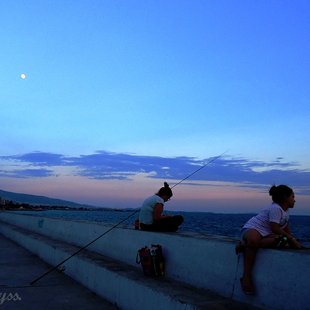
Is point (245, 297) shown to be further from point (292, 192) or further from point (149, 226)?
point (149, 226)

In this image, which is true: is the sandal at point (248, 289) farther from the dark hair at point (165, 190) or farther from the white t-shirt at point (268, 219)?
the dark hair at point (165, 190)

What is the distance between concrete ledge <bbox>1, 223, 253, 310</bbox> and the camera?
185 inches

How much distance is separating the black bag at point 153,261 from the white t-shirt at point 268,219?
76.7 inches

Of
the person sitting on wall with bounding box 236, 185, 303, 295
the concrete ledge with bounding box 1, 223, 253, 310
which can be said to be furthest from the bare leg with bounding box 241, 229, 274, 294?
the concrete ledge with bounding box 1, 223, 253, 310

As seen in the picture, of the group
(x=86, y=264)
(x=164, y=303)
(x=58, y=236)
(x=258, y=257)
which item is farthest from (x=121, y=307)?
(x=58, y=236)

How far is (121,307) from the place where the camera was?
589 cm

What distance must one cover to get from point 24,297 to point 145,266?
179cm

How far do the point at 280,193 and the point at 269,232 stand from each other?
419 millimetres

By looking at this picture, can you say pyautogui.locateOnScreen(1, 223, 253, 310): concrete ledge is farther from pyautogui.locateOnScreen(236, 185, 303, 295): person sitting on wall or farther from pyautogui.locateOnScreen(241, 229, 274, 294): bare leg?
pyautogui.locateOnScreen(236, 185, 303, 295): person sitting on wall

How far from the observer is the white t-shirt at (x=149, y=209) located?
7773mm

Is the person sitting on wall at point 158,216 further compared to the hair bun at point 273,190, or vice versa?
the person sitting on wall at point 158,216

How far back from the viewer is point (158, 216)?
7691mm

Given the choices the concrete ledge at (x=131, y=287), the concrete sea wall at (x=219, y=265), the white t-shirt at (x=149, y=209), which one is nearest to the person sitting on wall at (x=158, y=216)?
the white t-shirt at (x=149, y=209)

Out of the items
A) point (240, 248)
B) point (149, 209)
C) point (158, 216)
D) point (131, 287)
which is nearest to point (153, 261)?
point (131, 287)
